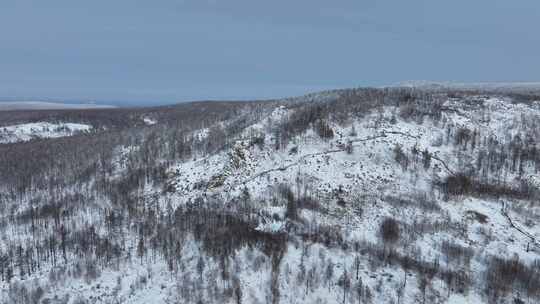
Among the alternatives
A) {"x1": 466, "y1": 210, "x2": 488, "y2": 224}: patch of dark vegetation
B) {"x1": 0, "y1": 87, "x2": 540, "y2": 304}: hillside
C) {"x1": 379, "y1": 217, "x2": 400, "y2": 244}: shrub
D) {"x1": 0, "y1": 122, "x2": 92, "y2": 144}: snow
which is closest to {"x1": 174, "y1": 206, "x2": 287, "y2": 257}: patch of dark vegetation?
{"x1": 0, "y1": 87, "x2": 540, "y2": 304}: hillside

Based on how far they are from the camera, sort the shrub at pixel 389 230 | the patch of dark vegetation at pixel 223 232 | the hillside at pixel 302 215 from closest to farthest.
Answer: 1. the hillside at pixel 302 215
2. the patch of dark vegetation at pixel 223 232
3. the shrub at pixel 389 230

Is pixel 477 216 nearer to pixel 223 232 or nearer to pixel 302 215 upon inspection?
pixel 302 215

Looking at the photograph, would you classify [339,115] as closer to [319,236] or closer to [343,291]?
[319,236]

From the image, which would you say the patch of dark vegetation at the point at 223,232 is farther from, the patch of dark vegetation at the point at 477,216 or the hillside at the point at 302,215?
the patch of dark vegetation at the point at 477,216

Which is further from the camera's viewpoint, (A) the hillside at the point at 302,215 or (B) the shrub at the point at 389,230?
(B) the shrub at the point at 389,230

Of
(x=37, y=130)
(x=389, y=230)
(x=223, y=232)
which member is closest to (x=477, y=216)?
(x=389, y=230)

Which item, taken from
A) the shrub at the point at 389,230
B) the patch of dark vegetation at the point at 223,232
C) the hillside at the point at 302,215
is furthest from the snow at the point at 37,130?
the shrub at the point at 389,230

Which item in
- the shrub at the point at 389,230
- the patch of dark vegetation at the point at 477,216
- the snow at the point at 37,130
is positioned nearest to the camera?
the shrub at the point at 389,230
